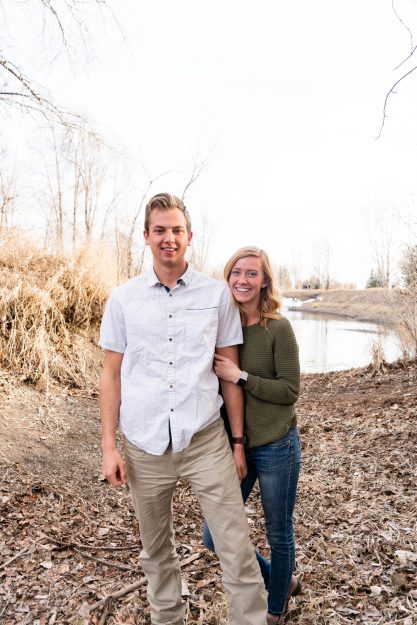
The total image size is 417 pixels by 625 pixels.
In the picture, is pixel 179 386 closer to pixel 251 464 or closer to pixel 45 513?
pixel 251 464

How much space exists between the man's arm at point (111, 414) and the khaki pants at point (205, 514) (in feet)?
0.22

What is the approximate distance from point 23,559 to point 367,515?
2491mm

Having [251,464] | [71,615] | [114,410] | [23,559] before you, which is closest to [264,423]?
[251,464]

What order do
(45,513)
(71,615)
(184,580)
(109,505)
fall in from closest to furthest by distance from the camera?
1. (71,615)
2. (184,580)
3. (45,513)
4. (109,505)

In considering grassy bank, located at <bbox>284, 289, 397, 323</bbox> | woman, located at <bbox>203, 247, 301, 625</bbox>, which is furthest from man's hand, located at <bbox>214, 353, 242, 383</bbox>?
grassy bank, located at <bbox>284, 289, 397, 323</bbox>

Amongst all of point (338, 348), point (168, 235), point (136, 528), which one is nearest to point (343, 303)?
point (338, 348)

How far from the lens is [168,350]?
7.22 ft

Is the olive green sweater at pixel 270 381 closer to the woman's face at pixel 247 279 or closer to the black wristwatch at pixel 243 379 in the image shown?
the black wristwatch at pixel 243 379

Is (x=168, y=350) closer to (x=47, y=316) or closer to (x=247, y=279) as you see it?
(x=247, y=279)

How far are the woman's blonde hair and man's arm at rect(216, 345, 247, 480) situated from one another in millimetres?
205

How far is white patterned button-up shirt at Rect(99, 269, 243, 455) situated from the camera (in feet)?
7.13

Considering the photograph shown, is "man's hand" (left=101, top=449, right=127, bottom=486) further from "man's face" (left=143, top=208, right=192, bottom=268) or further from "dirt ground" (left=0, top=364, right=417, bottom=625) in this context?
"dirt ground" (left=0, top=364, right=417, bottom=625)

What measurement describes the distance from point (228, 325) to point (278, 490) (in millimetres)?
787

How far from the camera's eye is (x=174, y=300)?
7.41ft
